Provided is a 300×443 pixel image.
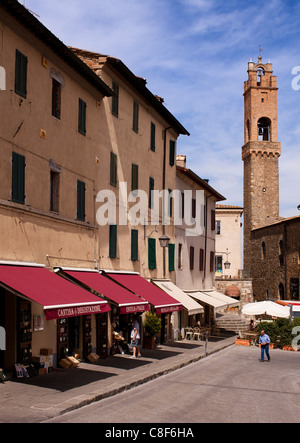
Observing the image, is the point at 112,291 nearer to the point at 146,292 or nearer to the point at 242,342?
the point at 146,292

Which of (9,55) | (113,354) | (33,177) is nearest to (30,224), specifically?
(33,177)

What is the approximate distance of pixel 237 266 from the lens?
61938mm

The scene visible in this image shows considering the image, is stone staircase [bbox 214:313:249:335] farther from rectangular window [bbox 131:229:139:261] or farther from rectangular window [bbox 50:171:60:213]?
rectangular window [bbox 50:171:60:213]

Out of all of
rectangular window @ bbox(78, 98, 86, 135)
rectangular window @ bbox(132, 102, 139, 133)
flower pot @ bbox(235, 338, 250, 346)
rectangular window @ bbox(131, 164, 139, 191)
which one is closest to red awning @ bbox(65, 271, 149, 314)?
rectangular window @ bbox(78, 98, 86, 135)

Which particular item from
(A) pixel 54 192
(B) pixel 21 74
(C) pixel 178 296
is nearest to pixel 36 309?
(A) pixel 54 192

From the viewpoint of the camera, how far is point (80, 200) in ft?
65.8

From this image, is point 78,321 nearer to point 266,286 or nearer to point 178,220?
point 178,220

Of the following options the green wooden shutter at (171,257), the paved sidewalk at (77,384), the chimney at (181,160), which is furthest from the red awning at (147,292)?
the chimney at (181,160)

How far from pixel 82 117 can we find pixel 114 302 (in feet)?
22.8

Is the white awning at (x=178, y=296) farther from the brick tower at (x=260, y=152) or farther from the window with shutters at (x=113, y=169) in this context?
the brick tower at (x=260, y=152)

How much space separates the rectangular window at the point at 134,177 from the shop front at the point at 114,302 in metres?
5.43

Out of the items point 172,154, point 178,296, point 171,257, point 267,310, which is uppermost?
point 172,154

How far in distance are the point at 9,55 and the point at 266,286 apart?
4776 cm

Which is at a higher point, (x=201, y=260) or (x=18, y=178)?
(x=18, y=178)
